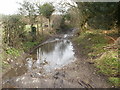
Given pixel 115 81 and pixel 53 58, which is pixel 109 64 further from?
pixel 53 58

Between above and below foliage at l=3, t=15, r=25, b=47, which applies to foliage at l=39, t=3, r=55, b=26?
above

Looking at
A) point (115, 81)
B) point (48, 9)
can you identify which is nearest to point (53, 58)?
point (115, 81)

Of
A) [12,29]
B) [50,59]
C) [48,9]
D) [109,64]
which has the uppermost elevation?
[48,9]

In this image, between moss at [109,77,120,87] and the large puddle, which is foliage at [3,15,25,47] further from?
moss at [109,77,120,87]

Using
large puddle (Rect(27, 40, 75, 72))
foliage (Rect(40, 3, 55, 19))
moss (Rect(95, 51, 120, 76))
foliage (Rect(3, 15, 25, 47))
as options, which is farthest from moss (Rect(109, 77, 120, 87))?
foliage (Rect(40, 3, 55, 19))

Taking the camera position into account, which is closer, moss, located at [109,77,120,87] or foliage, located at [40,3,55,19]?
moss, located at [109,77,120,87]

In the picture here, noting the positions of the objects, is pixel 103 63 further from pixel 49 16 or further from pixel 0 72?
pixel 49 16

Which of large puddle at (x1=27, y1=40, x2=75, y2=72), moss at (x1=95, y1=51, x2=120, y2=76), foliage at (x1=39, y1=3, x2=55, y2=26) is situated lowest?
large puddle at (x1=27, y1=40, x2=75, y2=72)

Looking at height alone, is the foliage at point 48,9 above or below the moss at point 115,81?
above

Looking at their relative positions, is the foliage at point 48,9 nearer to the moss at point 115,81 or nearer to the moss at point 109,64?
the moss at point 109,64

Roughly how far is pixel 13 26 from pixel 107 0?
306 inches

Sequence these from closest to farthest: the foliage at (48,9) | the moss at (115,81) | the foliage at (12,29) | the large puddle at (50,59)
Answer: the moss at (115,81) → the large puddle at (50,59) → the foliage at (12,29) → the foliage at (48,9)

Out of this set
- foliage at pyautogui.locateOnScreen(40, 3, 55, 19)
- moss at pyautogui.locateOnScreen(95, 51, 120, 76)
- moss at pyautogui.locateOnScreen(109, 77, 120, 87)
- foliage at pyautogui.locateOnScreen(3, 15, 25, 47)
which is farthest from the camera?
foliage at pyautogui.locateOnScreen(40, 3, 55, 19)

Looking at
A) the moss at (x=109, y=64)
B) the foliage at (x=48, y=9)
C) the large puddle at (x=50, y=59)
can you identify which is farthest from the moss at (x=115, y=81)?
the foliage at (x=48, y=9)
